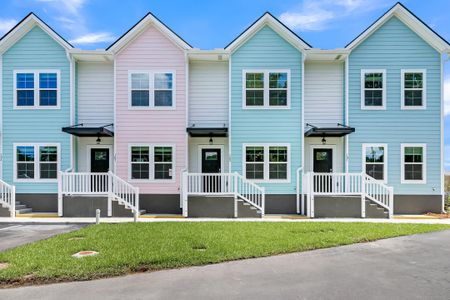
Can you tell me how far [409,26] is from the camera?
15.9m

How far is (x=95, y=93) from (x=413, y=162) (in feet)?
52.1

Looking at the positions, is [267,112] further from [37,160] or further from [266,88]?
[37,160]

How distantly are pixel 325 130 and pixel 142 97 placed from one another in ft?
28.5

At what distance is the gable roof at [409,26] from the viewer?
15484 mm

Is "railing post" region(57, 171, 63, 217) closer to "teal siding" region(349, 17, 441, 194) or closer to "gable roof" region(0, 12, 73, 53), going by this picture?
"gable roof" region(0, 12, 73, 53)

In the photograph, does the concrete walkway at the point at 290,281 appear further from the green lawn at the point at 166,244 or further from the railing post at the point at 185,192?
the railing post at the point at 185,192

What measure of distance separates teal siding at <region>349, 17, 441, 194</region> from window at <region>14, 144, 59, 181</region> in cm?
1437

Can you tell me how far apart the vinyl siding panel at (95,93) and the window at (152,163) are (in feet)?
7.99

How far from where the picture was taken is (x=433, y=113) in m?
15.7

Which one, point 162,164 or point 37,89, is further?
point 37,89

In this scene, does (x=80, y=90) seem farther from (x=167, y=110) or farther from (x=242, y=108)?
(x=242, y=108)

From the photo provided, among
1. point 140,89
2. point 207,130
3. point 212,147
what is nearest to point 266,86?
point 207,130

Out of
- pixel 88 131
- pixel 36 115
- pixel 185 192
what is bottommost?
pixel 185 192

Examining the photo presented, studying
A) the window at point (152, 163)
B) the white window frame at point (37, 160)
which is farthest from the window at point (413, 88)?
the white window frame at point (37, 160)
